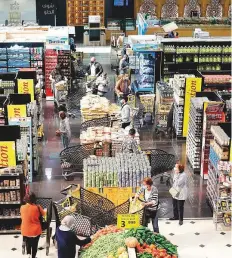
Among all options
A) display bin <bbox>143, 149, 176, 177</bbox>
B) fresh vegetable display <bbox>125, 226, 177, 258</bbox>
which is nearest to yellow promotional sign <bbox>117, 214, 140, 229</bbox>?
fresh vegetable display <bbox>125, 226, 177, 258</bbox>

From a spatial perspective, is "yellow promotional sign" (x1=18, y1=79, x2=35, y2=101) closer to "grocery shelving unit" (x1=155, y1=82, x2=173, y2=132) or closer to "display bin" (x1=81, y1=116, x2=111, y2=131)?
"display bin" (x1=81, y1=116, x2=111, y2=131)

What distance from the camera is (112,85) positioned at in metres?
23.0

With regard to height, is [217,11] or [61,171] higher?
[217,11]

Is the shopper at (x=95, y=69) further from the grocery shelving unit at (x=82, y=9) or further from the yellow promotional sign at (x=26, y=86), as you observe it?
the grocery shelving unit at (x=82, y=9)

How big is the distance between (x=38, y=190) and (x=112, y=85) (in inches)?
396

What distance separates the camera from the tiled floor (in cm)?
1089

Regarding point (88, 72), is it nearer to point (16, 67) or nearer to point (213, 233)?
point (16, 67)

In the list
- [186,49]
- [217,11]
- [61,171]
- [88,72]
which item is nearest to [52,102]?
[88,72]

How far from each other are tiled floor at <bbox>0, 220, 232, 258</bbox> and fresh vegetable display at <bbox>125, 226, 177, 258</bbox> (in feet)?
4.91

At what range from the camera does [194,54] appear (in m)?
21.4

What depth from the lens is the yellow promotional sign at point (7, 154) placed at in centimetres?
1118

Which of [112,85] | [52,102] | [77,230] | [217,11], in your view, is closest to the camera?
[77,230]

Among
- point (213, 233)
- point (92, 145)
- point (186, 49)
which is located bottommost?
point (213, 233)

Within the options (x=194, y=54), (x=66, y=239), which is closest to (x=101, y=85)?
(x=194, y=54)
